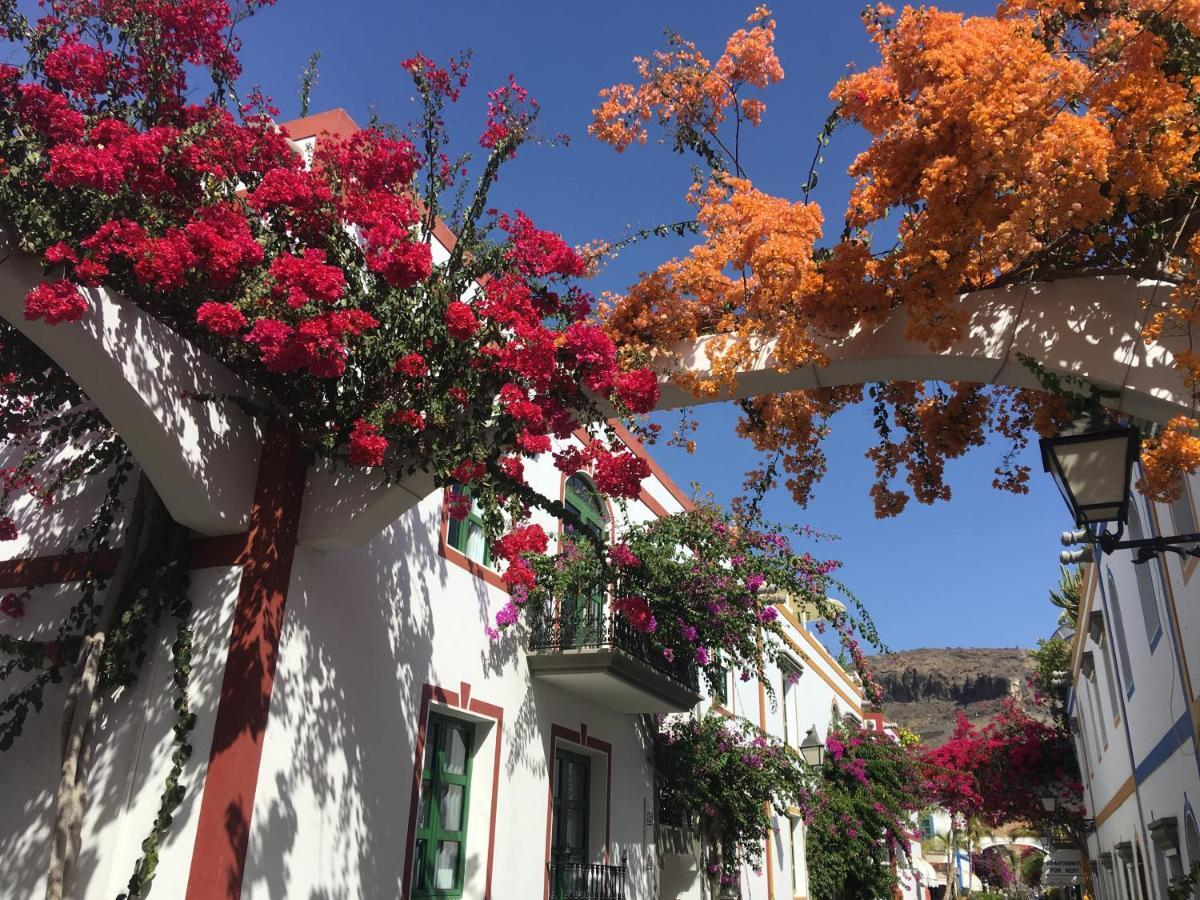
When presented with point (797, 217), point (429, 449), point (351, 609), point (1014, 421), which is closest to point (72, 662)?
point (351, 609)

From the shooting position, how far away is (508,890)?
25.0 feet

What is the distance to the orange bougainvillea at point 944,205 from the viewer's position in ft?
12.1

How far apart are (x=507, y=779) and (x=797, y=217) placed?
5.55 meters

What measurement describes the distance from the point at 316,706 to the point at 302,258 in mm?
2985

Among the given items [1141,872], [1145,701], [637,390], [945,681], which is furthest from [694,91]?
[945,681]

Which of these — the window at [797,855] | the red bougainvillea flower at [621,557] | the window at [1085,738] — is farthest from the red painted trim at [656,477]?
the window at [1085,738]

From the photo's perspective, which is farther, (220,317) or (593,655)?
(593,655)

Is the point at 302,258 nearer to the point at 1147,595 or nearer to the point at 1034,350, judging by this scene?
the point at 1034,350

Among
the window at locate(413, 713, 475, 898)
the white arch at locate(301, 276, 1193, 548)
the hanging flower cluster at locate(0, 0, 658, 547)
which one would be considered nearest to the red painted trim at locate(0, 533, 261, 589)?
the hanging flower cluster at locate(0, 0, 658, 547)

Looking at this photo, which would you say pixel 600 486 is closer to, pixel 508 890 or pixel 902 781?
pixel 508 890

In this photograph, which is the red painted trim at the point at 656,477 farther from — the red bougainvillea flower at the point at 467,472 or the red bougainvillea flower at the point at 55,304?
the red bougainvillea flower at the point at 55,304

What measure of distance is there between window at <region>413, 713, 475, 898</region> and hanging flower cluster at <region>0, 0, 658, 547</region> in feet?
9.78

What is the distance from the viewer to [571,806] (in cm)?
930

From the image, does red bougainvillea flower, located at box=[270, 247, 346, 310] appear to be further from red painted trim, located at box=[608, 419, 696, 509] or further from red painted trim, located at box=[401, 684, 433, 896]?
red painted trim, located at box=[608, 419, 696, 509]
